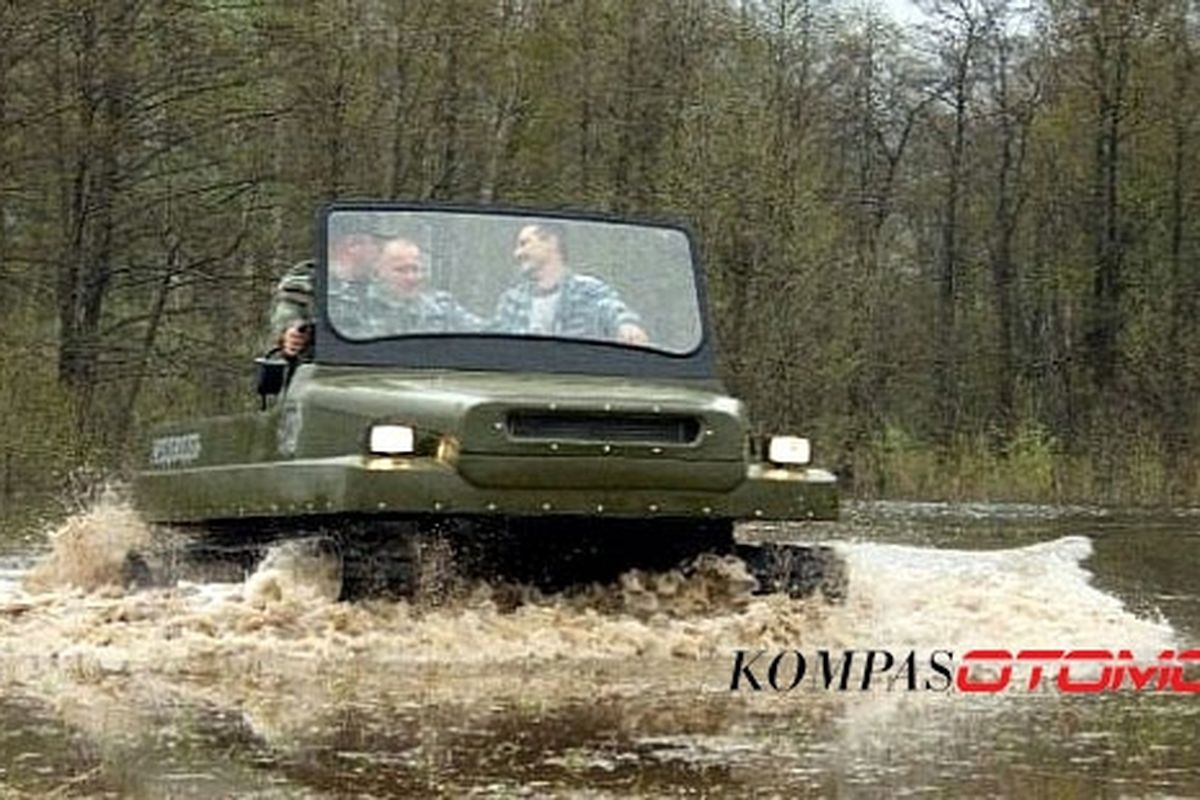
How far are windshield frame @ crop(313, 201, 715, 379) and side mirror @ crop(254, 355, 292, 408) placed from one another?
0.28 m

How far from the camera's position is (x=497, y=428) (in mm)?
9977

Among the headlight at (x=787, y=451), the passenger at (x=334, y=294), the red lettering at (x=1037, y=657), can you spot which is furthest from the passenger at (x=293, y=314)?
the red lettering at (x=1037, y=657)

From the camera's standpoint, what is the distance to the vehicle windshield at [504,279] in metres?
11.6

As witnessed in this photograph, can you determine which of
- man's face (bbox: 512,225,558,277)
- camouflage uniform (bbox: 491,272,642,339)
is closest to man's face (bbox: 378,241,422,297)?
camouflage uniform (bbox: 491,272,642,339)

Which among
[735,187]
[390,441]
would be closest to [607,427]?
[390,441]

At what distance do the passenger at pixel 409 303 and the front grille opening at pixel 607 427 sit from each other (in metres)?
1.52

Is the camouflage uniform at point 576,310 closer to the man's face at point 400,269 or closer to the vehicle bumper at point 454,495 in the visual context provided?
the man's face at point 400,269

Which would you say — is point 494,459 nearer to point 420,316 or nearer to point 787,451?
point 787,451

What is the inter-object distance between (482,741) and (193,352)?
26.6 metres

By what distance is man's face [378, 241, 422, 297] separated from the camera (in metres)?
11.7

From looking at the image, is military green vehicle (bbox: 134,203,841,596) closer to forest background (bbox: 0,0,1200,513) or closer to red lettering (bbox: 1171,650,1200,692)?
red lettering (bbox: 1171,650,1200,692)

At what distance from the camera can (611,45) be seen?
42.5 m

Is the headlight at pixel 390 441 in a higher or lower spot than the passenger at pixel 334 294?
lower

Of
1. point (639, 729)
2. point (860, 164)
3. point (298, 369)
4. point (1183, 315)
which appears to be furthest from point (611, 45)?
point (639, 729)
